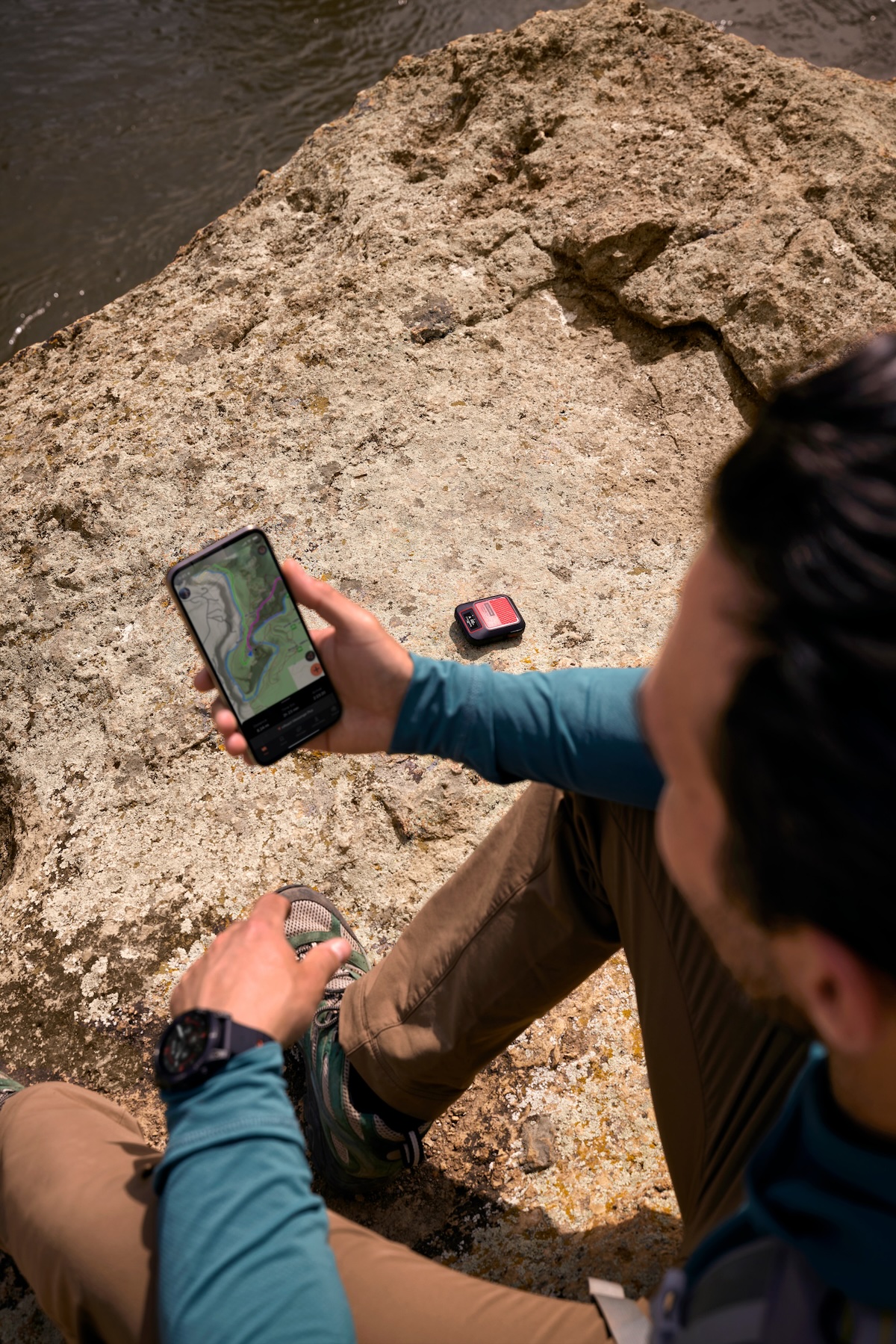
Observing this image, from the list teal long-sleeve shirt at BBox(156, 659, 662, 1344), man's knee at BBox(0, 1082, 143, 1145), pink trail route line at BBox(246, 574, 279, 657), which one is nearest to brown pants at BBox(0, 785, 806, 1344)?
man's knee at BBox(0, 1082, 143, 1145)

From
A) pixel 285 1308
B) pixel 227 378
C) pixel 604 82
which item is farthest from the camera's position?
pixel 604 82

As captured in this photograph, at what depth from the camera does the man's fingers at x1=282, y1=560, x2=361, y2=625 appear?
143 cm

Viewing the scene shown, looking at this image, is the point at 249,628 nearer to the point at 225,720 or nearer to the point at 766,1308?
the point at 225,720

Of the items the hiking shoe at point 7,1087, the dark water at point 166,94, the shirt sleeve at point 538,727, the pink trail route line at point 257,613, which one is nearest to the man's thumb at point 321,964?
the shirt sleeve at point 538,727

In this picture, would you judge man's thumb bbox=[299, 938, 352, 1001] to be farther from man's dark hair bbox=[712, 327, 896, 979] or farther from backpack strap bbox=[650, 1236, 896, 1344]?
man's dark hair bbox=[712, 327, 896, 979]

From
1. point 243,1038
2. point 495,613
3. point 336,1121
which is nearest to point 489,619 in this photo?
point 495,613

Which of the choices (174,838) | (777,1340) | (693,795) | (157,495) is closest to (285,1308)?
(777,1340)

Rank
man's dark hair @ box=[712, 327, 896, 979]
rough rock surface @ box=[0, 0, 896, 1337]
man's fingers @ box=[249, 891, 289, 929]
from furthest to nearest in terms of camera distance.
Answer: rough rock surface @ box=[0, 0, 896, 1337], man's fingers @ box=[249, 891, 289, 929], man's dark hair @ box=[712, 327, 896, 979]

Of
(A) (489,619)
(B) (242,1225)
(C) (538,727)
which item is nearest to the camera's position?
(B) (242,1225)

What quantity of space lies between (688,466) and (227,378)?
55.1 inches

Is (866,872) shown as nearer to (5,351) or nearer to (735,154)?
(735,154)

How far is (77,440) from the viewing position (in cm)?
257

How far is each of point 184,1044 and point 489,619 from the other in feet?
4.25

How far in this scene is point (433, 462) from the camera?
8.09 ft
